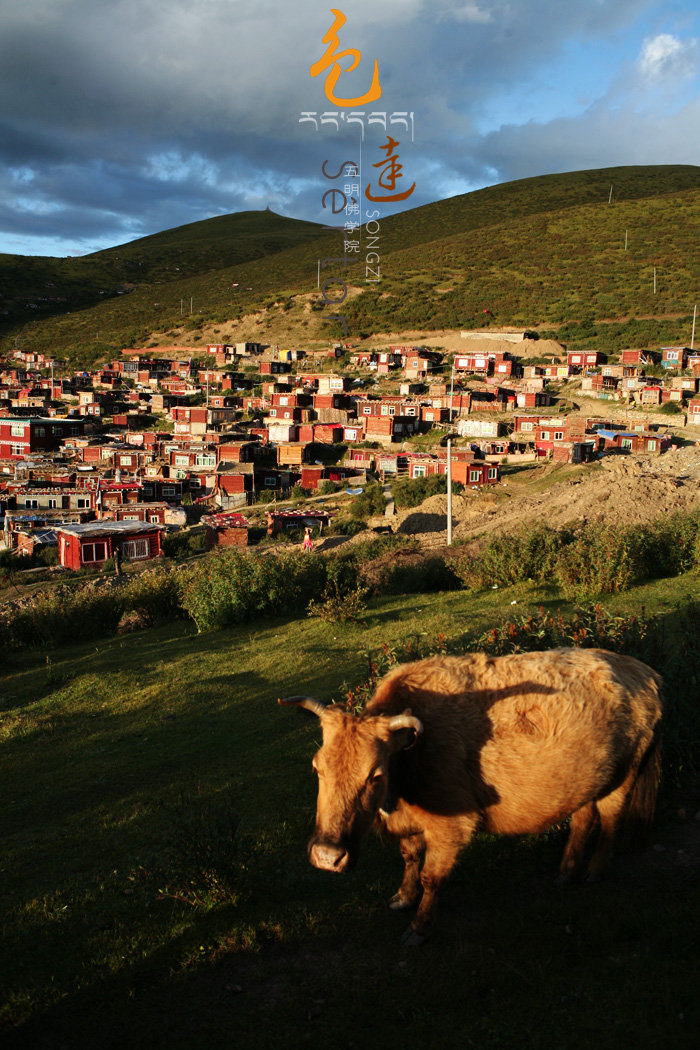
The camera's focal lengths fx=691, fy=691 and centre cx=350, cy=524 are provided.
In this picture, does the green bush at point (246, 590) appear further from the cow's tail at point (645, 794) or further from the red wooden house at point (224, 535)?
the red wooden house at point (224, 535)

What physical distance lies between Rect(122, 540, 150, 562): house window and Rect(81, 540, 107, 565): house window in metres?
1.10

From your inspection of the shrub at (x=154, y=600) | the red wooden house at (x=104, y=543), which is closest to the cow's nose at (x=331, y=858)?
the shrub at (x=154, y=600)

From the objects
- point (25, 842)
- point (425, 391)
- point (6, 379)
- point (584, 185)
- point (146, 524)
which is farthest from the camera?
point (584, 185)

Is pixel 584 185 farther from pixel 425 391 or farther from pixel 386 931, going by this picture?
pixel 386 931

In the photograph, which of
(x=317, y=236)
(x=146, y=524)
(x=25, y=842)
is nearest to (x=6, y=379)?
(x=146, y=524)

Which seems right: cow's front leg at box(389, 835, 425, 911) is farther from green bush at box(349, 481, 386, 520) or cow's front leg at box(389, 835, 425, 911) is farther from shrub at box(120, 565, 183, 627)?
green bush at box(349, 481, 386, 520)

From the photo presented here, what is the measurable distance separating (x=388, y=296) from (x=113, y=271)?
77330 millimetres

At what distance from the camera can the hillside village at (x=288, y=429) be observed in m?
44.8

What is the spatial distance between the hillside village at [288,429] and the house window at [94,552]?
0.27ft

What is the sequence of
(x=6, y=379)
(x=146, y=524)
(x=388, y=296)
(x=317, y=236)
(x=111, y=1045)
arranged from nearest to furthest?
(x=111, y=1045) < (x=146, y=524) < (x=6, y=379) < (x=388, y=296) < (x=317, y=236)

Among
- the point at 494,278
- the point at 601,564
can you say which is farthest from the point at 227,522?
the point at 494,278

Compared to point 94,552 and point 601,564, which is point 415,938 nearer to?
point 601,564

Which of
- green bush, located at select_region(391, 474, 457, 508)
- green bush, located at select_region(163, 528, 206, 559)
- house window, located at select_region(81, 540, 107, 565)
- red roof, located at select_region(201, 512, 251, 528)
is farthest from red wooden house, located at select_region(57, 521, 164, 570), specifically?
green bush, located at select_region(391, 474, 457, 508)

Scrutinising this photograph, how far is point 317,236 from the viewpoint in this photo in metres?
169
